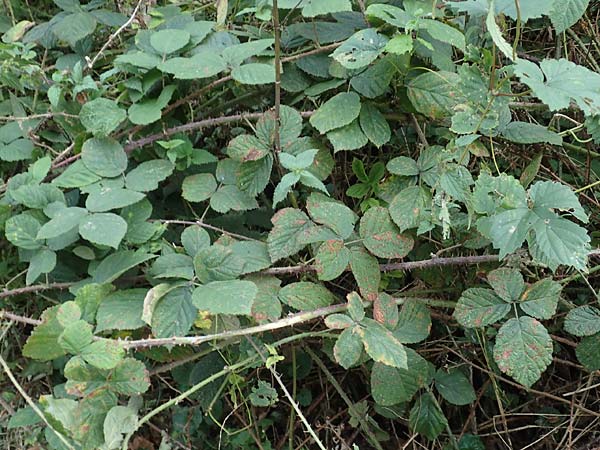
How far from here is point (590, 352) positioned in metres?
0.99

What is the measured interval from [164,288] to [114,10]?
2.94ft

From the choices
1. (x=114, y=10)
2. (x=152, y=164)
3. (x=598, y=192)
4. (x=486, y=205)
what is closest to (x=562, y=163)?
(x=598, y=192)

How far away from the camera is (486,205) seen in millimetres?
892

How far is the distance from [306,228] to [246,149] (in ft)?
0.60

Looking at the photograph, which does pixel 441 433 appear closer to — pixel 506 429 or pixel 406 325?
pixel 506 429

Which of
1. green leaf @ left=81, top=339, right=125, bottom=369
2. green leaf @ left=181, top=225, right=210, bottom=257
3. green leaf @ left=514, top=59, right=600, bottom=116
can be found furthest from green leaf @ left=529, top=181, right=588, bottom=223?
green leaf @ left=81, top=339, right=125, bottom=369

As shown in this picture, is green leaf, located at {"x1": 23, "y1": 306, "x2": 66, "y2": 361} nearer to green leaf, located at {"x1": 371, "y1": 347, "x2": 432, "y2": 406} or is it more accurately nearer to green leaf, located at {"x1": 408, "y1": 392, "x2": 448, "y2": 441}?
green leaf, located at {"x1": 371, "y1": 347, "x2": 432, "y2": 406}

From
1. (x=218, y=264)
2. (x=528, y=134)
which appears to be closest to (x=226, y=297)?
(x=218, y=264)

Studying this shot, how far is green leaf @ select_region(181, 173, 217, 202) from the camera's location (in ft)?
3.50

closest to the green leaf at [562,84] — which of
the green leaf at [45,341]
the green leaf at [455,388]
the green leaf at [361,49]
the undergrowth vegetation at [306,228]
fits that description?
the undergrowth vegetation at [306,228]

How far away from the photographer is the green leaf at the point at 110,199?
983 mm

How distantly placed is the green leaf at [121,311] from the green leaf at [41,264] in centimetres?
12

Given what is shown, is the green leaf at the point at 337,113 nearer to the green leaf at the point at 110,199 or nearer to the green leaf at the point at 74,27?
the green leaf at the point at 110,199

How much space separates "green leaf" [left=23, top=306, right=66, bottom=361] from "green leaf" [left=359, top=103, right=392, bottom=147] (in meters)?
0.60
